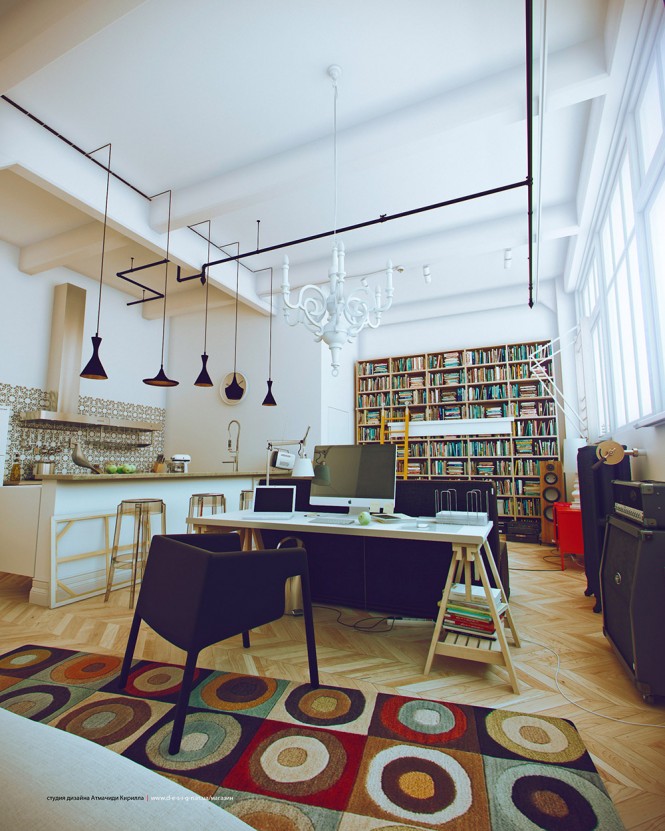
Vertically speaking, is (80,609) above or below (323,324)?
below

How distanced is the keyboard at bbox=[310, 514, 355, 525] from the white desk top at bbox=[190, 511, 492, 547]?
0.12 ft

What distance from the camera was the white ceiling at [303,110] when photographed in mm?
2752

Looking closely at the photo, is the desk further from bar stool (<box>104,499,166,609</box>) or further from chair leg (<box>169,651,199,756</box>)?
bar stool (<box>104,499,166,609</box>)

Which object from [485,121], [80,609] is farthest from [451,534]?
[485,121]

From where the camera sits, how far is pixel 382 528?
2453 millimetres

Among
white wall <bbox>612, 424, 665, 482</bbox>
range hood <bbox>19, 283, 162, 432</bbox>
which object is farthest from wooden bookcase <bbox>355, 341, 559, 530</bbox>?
range hood <bbox>19, 283, 162, 432</bbox>

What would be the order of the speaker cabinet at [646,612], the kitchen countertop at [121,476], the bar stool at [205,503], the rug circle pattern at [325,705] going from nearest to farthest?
the rug circle pattern at [325,705] → the speaker cabinet at [646,612] → the kitchen countertop at [121,476] → the bar stool at [205,503]

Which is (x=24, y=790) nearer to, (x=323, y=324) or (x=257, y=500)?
(x=257, y=500)

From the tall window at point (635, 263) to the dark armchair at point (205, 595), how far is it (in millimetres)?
2476

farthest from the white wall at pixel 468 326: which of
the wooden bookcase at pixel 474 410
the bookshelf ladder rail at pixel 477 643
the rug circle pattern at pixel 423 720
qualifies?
the rug circle pattern at pixel 423 720

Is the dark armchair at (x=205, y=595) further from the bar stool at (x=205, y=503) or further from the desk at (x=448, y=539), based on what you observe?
the bar stool at (x=205, y=503)

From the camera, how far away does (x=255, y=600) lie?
1.93m

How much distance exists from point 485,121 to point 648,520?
3.19 meters

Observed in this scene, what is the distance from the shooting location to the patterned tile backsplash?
5492 mm
